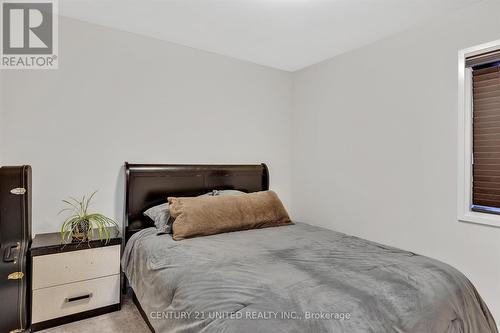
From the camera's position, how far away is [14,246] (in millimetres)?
1927

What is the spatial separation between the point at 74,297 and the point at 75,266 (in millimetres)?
231

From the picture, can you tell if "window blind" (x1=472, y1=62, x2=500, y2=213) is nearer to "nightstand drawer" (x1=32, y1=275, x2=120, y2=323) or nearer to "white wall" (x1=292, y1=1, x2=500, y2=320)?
"white wall" (x1=292, y1=1, x2=500, y2=320)

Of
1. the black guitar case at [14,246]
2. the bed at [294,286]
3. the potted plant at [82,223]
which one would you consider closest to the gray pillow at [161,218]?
the bed at [294,286]

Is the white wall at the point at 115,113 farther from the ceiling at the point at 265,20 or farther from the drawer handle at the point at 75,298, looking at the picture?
the drawer handle at the point at 75,298

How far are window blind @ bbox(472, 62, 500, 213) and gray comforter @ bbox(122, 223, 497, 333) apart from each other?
86cm

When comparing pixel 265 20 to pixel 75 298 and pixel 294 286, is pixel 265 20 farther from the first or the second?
pixel 75 298

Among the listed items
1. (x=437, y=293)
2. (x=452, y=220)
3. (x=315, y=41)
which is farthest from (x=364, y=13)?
(x=437, y=293)

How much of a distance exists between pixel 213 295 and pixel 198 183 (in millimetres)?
1788

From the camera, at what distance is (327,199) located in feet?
11.0

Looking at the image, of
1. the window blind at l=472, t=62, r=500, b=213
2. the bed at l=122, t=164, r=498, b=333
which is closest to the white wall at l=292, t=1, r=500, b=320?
the window blind at l=472, t=62, r=500, b=213

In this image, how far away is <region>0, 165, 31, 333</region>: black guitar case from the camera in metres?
1.87

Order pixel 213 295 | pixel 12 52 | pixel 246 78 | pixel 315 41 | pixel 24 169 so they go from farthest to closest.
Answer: pixel 246 78 → pixel 315 41 → pixel 12 52 → pixel 24 169 → pixel 213 295

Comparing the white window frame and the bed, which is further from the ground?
the white window frame

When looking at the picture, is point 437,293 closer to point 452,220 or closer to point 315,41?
point 452,220
